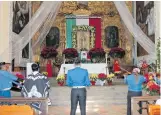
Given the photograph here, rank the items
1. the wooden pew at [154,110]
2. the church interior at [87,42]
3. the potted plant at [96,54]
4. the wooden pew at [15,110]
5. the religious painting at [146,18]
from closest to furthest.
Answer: the wooden pew at [15,110] < the wooden pew at [154,110] < the church interior at [87,42] < the religious painting at [146,18] < the potted plant at [96,54]

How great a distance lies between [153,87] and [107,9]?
40.8ft

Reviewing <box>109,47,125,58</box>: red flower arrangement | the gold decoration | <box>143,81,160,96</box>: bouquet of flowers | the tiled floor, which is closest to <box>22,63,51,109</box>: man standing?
<box>143,81,160,96</box>: bouquet of flowers

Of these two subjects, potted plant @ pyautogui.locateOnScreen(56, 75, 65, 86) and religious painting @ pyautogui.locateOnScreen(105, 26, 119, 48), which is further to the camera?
religious painting @ pyautogui.locateOnScreen(105, 26, 119, 48)

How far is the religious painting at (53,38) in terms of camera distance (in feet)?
60.2

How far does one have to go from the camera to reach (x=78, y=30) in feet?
61.2

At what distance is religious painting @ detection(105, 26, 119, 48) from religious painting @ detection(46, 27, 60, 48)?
275 centimetres

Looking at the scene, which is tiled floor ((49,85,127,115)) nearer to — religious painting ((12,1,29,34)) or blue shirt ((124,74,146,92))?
blue shirt ((124,74,146,92))

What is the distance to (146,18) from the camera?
1538 centimetres

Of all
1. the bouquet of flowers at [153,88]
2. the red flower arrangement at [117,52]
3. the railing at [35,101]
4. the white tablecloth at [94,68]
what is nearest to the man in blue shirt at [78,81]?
the railing at [35,101]

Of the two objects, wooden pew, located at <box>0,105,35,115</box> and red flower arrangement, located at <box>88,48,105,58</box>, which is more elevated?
red flower arrangement, located at <box>88,48,105,58</box>

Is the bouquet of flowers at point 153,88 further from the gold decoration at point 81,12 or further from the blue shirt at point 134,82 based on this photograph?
the gold decoration at point 81,12

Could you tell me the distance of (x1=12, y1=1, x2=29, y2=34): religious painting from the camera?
14578 mm

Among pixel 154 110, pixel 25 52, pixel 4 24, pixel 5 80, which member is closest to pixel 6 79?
pixel 5 80

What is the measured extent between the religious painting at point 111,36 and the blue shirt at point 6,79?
12.0 m
